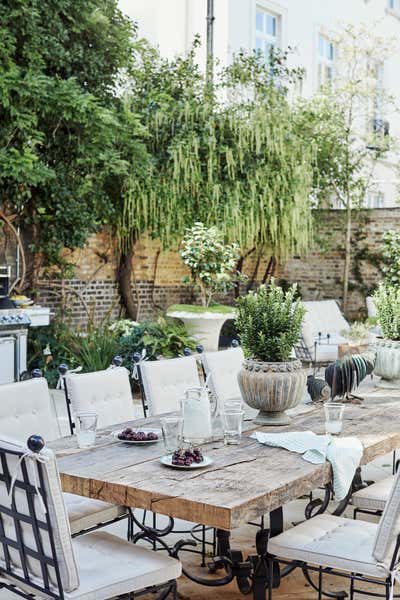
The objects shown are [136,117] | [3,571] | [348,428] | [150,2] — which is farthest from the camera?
[150,2]

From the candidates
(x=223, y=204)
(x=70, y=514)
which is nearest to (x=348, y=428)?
(x=70, y=514)

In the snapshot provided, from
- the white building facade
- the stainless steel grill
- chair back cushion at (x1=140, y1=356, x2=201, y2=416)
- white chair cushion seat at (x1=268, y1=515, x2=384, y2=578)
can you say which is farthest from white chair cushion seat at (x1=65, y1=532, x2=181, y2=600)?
the white building facade

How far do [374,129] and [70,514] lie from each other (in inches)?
440

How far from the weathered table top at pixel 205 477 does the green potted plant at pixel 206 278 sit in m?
5.82

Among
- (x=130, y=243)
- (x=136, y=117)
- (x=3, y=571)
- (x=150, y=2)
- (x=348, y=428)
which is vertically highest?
(x=150, y=2)

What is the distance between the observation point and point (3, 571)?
2502mm

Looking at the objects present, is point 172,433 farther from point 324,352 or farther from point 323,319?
point 323,319

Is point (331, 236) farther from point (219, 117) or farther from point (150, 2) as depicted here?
point (150, 2)

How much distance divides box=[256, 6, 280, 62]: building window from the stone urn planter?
5.53 m

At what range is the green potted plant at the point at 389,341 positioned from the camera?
14.5 ft

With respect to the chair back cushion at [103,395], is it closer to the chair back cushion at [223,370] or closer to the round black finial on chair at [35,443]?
the chair back cushion at [223,370]

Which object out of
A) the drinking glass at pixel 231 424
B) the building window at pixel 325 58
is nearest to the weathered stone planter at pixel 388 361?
the drinking glass at pixel 231 424

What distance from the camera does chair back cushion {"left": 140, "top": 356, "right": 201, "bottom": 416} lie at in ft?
12.9

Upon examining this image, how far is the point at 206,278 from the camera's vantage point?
935cm
